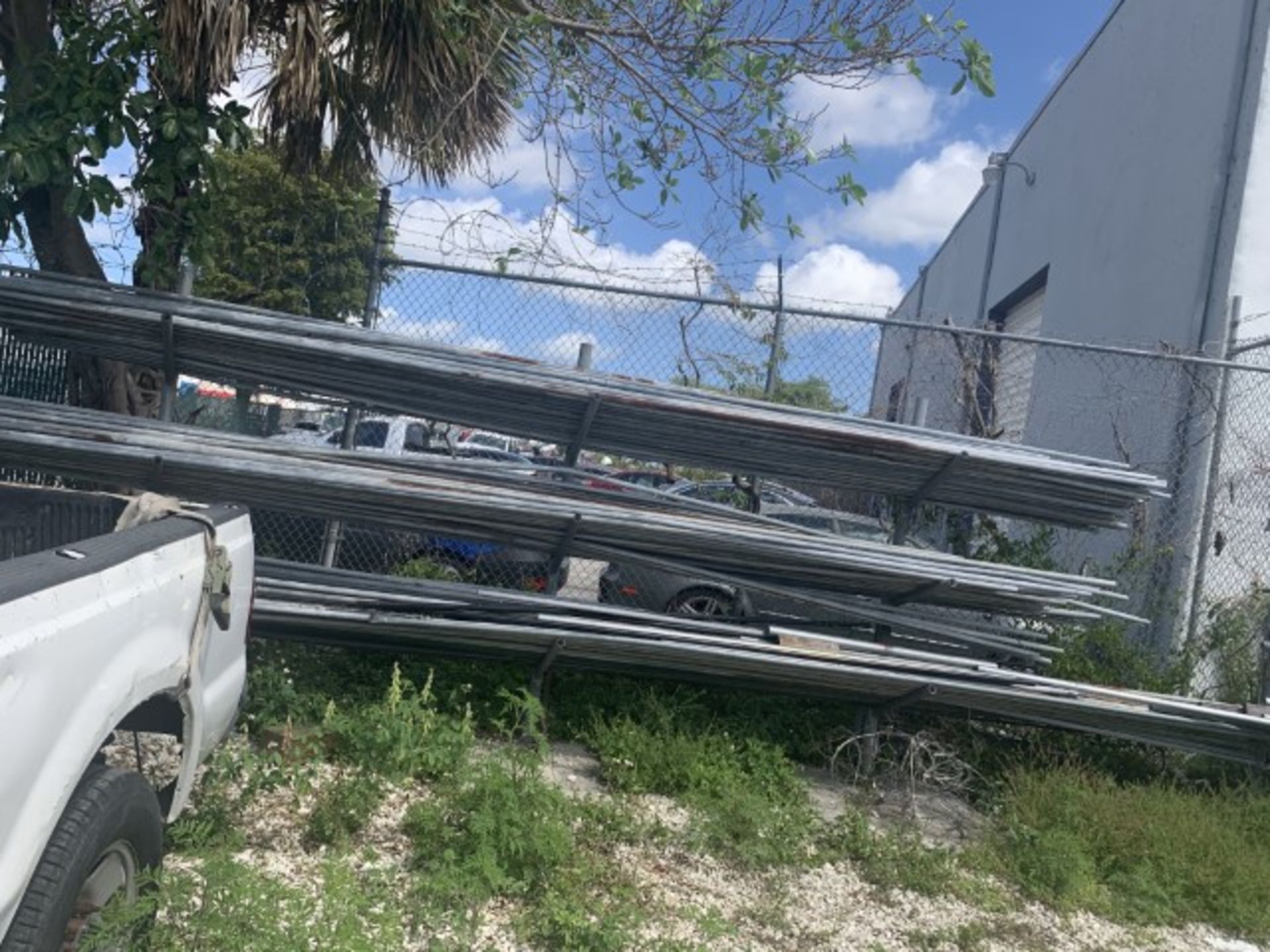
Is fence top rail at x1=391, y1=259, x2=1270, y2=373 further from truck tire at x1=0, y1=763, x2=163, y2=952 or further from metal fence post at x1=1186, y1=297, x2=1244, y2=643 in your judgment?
truck tire at x1=0, y1=763, x2=163, y2=952

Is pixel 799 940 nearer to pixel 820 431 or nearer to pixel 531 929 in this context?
pixel 531 929

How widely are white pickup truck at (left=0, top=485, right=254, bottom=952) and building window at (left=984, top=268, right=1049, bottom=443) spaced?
5.37 meters

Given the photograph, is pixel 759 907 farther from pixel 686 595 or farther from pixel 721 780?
pixel 686 595

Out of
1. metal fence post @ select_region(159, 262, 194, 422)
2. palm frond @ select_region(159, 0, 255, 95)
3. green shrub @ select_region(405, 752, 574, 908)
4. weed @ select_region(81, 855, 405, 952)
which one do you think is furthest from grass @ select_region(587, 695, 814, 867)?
palm frond @ select_region(159, 0, 255, 95)

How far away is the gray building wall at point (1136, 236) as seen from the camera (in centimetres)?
878

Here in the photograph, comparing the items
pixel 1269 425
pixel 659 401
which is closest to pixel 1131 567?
pixel 1269 425

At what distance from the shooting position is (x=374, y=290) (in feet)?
23.4

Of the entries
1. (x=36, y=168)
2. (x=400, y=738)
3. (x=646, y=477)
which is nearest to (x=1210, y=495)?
(x=646, y=477)

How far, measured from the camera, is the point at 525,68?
23.0 ft

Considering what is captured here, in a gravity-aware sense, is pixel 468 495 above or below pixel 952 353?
below

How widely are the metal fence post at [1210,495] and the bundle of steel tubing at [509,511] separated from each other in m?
1.85

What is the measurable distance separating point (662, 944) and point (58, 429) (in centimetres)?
370

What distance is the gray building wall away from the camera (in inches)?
346

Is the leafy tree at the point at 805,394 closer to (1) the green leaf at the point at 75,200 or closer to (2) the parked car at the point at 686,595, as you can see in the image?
(2) the parked car at the point at 686,595
